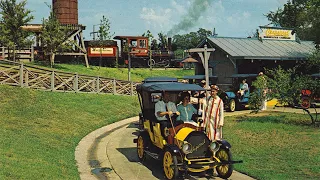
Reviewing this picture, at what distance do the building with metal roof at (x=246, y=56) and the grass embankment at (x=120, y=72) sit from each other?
1163cm

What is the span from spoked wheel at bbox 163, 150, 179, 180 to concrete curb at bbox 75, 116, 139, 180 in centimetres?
148

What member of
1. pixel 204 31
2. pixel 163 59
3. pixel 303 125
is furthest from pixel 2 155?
pixel 204 31

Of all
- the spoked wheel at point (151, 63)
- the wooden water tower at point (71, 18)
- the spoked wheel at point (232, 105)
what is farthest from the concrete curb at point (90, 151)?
the spoked wheel at point (151, 63)

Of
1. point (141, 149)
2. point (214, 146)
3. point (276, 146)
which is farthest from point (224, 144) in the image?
point (276, 146)

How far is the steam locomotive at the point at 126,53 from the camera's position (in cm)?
4188

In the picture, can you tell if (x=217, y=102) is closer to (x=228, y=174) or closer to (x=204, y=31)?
(x=228, y=174)

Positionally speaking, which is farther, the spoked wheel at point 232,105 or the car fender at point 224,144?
the spoked wheel at point 232,105

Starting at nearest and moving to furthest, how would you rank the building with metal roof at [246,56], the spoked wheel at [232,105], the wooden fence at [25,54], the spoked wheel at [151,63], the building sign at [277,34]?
the spoked wheel at [232,105], the building with metal roof at [246,56], the building sign at [277,34], the wooden fence at [25,54], the spoked wheel at [151,63]

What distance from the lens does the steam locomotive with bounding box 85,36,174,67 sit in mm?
41875

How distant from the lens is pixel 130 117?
21.3m

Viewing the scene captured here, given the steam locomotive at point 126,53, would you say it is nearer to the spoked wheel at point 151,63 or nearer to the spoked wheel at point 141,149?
the spoked wheel at point 151,63

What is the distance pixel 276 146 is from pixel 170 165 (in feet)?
16.1

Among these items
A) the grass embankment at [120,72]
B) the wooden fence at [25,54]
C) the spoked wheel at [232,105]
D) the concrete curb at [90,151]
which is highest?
the wooden fence at [25,54]

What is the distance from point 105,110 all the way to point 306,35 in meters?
48.6
